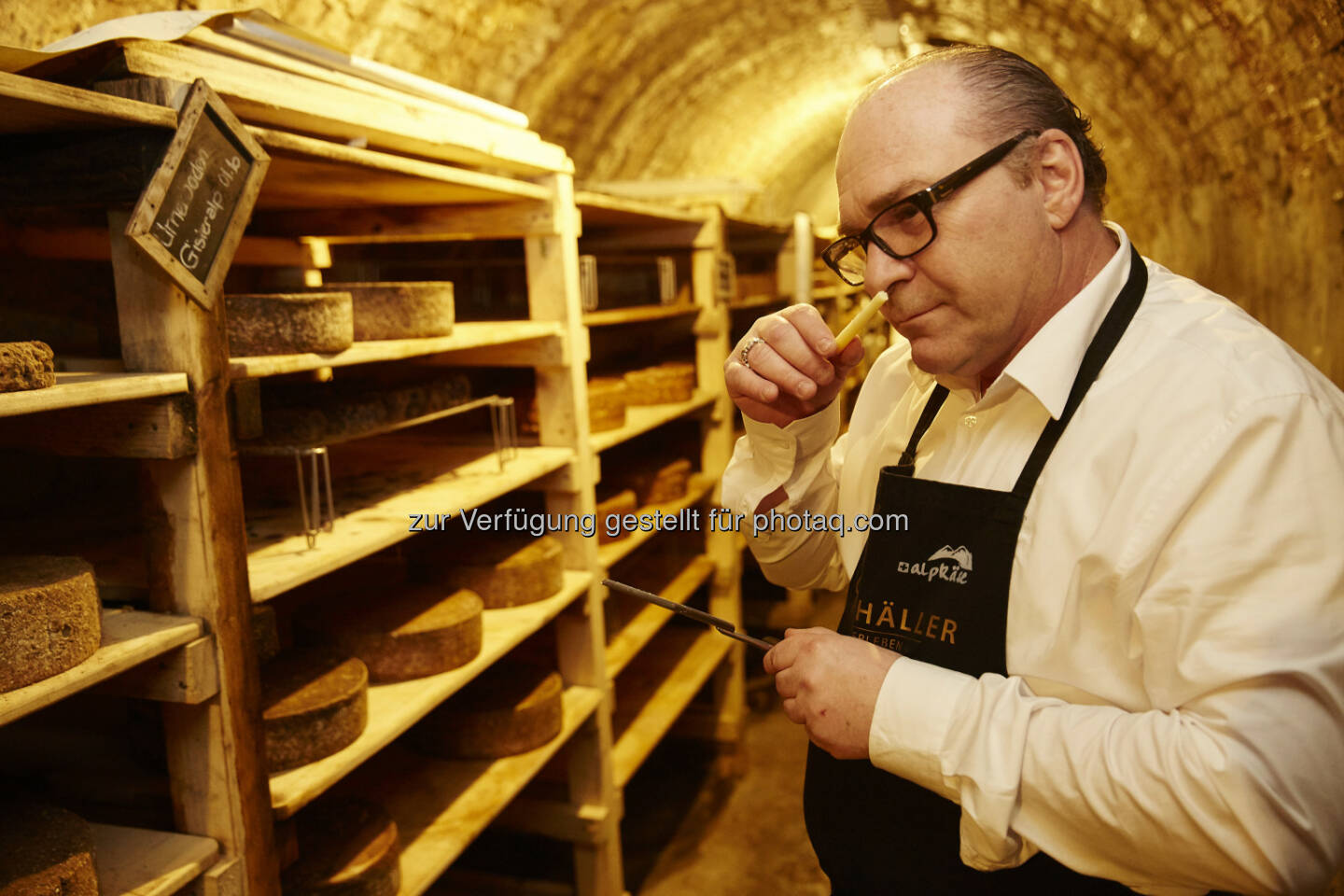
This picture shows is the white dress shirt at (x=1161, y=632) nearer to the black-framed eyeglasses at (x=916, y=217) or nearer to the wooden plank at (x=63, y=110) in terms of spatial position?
the black-framed eyeglasses at (x=916, y=217)

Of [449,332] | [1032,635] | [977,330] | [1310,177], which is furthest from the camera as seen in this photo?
[1310,177]

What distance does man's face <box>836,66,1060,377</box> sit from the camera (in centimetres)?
136

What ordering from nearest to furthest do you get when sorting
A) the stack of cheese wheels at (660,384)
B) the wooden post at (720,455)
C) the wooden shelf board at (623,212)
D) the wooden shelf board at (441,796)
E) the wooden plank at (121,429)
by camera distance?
the wooden plank at (121,429), the wooden shelf board at (441,796), the wooden shelf board at (623,212), the stack of cheese wheels at (660,384), the wooden post at (720,455)

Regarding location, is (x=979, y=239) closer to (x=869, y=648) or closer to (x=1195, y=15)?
(x=869, y=648)

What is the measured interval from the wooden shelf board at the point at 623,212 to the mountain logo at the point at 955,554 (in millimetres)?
1874

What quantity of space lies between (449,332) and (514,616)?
2.76 feet

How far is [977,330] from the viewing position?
1.42 m

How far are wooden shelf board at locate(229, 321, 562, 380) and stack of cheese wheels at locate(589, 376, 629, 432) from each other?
1.82ft

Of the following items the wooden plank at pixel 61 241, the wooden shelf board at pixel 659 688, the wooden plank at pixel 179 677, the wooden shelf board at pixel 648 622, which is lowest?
the wooden shelf board at pixel 659 688

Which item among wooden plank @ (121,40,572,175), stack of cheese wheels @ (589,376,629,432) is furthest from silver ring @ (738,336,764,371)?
stack of cheese wheels @ (589,376,629,432)

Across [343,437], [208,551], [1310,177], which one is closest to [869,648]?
[208,551]

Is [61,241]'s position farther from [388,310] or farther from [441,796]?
[441,796]

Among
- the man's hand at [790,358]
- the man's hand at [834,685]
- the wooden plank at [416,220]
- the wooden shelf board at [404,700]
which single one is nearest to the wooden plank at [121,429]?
the wooden shelf board at [404,700]

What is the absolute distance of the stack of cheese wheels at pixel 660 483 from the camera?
381 cm
